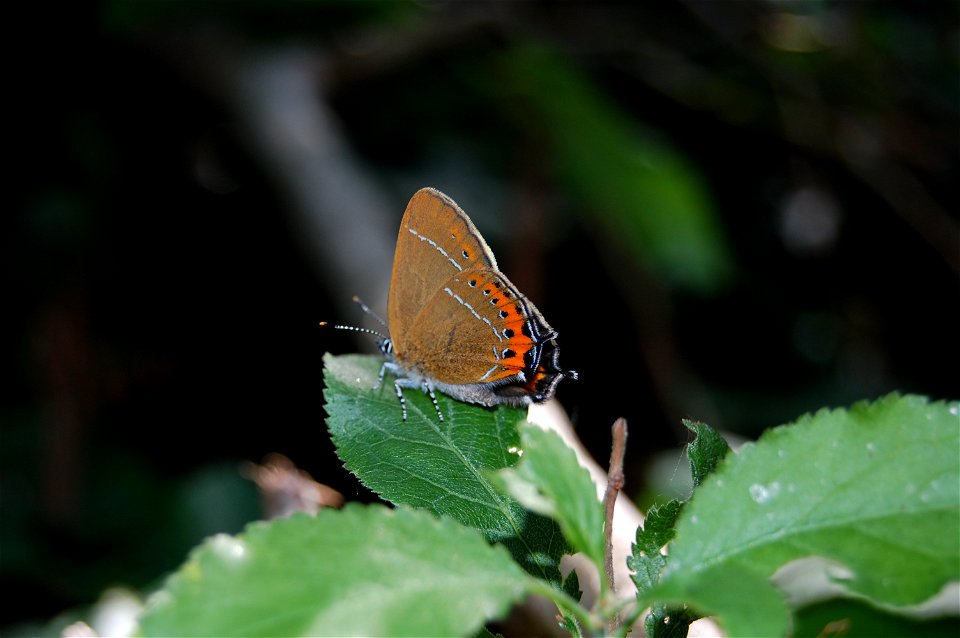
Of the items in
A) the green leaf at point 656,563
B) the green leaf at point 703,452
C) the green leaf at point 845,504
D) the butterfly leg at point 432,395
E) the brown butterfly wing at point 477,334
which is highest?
the green leaf at point 845,504

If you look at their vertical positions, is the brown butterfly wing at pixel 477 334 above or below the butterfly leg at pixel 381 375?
below

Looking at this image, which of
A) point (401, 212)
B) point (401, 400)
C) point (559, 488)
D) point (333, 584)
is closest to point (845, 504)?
point (559, 488)

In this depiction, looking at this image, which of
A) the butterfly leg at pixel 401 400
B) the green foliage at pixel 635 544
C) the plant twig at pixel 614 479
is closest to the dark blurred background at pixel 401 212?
the butterfly leg at pixel 401 400

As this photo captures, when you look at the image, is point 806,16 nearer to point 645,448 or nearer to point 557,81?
point 557,81

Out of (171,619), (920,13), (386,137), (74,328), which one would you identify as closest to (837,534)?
(171,619)

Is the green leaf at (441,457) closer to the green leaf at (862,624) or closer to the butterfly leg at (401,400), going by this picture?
the butterfly leg at (401,400)

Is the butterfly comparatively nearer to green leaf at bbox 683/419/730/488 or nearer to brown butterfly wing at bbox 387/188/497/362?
brown butterfly wing at bbox 387/188/497/362

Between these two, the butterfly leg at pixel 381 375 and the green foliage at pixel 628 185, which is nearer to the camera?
the butterfly leg at pixel 381 375

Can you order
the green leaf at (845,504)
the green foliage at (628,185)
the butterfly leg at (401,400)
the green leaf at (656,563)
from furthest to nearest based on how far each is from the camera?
the green foliage at (628,185) < the butterfly leg at (401,400) < the green leaf at (656,563) < the green leaf at (845,504)
